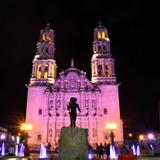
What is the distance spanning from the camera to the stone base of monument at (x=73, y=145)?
1203cm

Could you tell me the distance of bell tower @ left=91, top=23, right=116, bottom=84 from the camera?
1687 inches

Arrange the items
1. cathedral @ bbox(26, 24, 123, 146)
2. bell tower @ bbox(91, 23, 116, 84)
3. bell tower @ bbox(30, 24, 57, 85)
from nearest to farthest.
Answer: cathedral @ bbox(26, 24, 123, 146), bell tower @ bbox(91, 23, 116, 84), bell tower @ bbox(30, 24, 57, 85)

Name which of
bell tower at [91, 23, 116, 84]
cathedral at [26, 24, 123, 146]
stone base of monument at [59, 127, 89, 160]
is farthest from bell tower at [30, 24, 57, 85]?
stone base of monument at [59, 127, 89, 160]

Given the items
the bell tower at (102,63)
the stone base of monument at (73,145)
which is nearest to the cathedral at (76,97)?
the bell tower at (102,63)

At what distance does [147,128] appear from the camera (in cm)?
5256

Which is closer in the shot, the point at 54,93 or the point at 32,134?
the point at 32,134

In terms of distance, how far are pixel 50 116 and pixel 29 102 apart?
4961 mm

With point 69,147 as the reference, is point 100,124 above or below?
above

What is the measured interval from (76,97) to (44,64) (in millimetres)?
9387

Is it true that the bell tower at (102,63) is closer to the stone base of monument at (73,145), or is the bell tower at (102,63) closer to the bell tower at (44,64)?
the bell tower at (44,64)

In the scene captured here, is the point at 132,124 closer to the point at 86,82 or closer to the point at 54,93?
the point at 86,82

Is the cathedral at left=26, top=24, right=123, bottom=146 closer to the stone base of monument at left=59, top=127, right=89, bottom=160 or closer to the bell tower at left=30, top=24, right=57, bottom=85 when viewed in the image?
the bell tower at left=30, top=24, right=57, bottom=85

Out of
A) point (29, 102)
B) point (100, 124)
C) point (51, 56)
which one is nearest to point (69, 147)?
point (100, 124)

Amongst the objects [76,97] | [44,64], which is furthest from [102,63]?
[44,64]
